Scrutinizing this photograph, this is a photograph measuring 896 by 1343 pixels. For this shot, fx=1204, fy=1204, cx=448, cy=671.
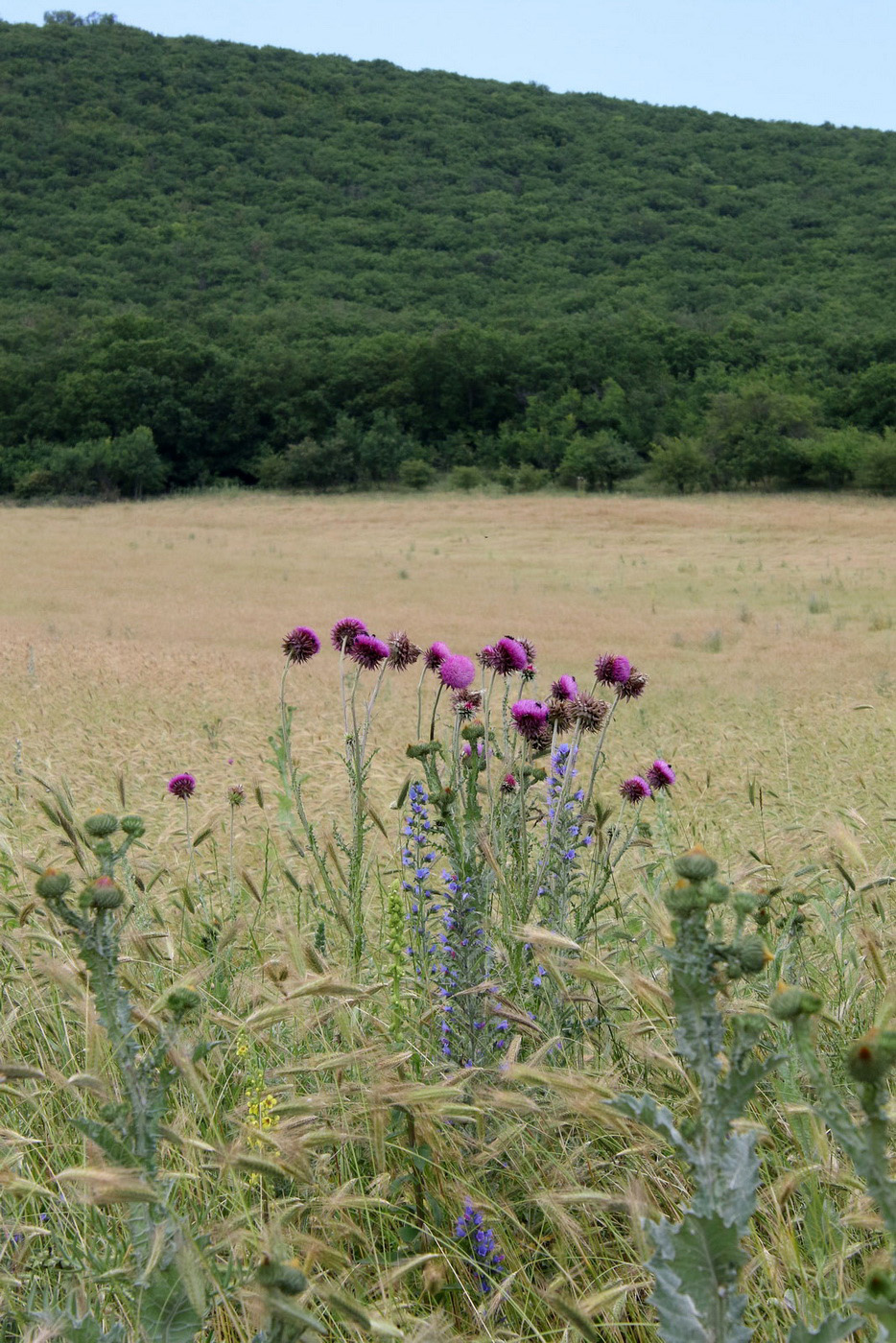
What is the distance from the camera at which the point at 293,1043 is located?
2283 mm

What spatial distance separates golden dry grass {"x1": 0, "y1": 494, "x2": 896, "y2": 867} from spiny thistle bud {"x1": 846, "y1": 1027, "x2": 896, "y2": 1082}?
58.7 inches

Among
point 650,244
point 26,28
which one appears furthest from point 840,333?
point 26,28

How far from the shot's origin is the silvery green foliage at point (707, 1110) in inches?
42.3

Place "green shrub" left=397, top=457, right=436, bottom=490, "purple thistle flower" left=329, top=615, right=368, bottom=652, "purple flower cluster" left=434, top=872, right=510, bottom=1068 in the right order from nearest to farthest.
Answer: "purple flower cluster" left=434, top=872, right=510, bottom=1068 < "purple thistle flower" left=329, top=615, right=368, bottom=652 < "green shrub" left=397, top=457, right=436, bottom=490

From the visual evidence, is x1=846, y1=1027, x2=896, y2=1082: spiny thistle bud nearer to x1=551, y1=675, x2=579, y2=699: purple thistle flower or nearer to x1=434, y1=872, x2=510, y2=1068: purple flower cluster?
x1=434, y1=872, x2=510, y2=1068: purple flower cluster

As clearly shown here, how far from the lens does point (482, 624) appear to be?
12.7 metres

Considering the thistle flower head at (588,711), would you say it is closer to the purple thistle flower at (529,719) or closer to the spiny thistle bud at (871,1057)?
the purple thistle flower at (529,719)

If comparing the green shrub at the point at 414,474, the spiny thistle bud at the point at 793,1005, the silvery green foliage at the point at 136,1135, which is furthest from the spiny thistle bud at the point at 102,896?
the green shrub at the point at 414,474

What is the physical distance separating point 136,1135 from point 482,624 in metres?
11.4

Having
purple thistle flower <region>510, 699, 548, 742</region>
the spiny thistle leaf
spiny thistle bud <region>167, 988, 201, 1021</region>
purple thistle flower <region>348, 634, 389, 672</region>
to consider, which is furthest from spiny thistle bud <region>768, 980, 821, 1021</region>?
purple thistle flower <region>348, 634, 389, 672</region>

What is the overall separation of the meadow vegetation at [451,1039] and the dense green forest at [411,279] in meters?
28.2

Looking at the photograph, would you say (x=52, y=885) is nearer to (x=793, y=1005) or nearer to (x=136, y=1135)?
(x=136, y=1135)

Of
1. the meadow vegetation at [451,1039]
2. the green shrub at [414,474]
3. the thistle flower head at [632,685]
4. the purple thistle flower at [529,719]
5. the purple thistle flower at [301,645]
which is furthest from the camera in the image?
the green shrub at [414,474]

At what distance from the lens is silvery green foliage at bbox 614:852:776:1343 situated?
107 cm
